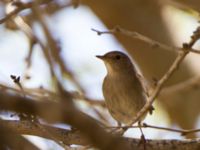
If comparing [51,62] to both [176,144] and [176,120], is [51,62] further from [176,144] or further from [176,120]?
[176,120]

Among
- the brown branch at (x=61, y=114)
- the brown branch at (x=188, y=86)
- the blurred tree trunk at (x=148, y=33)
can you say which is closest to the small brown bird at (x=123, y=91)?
the brown branch at (x=188, y=86)

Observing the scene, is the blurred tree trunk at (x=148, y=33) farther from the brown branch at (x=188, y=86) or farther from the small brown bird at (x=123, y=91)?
the small brown bird at (x=123, y=91)

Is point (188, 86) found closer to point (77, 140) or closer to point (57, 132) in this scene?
point (77, 140)

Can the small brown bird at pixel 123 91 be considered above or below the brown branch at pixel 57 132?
below

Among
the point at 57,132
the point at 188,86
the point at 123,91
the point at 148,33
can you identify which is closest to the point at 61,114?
the point at 57,132

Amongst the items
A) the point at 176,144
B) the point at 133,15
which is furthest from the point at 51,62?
the point at 133,15

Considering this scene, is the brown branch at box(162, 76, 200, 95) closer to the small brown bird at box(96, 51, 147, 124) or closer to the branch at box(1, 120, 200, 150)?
the small brown bird at box(96, 51, 147, 124)
